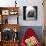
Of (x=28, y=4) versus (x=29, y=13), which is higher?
(x=28, y=4)

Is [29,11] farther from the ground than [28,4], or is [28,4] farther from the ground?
[28,4]

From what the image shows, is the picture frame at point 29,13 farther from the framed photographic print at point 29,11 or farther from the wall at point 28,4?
the wall at point 28,4

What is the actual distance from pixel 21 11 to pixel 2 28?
0.92 metres

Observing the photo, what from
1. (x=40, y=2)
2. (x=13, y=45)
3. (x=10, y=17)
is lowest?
(x=13, y=45)

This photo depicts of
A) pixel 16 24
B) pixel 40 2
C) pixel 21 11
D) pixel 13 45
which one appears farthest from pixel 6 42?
pixel 40 2

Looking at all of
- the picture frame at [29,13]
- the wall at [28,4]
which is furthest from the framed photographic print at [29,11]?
the wall at [28,4]

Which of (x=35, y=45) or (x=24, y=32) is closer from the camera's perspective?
(x=35, y=45)

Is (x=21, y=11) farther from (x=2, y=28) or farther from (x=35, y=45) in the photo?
(x=35, y=45)

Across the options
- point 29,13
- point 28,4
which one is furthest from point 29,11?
point 28,4

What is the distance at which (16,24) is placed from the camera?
17.5ft

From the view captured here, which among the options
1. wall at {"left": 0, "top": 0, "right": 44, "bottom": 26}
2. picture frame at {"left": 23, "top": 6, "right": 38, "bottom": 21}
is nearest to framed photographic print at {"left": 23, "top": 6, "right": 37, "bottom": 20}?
picture frame at {"left": 23, "top": 6, "right": 38, "bottom": 21}

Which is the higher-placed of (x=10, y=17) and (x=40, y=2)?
(x=40, y=2)

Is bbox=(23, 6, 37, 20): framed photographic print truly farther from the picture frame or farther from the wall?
the wall

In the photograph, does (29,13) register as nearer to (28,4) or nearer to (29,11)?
(29,11)
